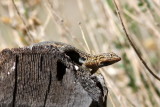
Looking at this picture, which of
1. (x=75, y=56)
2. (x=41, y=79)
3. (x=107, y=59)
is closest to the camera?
(x=41, y=79)

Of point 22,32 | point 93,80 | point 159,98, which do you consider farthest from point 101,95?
point 159,98

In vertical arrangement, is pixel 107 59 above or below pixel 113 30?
below

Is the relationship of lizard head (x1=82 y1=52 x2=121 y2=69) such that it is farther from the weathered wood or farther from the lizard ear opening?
the weathered wood

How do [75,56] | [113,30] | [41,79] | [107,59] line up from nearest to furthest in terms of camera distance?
1. [41,79]
2. [75,56]
3. [107,59]
4. [113,30]

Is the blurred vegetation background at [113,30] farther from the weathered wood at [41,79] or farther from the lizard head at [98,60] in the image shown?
the weathered wood at [41,79]

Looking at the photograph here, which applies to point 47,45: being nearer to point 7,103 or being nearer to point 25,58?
point 25,58

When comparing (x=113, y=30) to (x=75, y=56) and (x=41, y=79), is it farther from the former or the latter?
(x=41, y=79)

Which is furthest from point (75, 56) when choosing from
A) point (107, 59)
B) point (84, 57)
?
point (107, 59)
